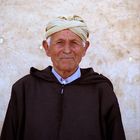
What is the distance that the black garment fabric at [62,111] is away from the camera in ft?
13.4

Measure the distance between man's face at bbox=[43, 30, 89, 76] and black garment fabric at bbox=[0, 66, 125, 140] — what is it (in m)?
0.18

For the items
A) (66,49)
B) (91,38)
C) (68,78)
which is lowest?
(68,78)

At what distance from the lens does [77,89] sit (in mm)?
4223

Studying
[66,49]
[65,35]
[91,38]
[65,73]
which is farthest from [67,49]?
[91,38]

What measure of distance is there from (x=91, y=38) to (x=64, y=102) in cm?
216

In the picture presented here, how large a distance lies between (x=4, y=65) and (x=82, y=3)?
128 cm

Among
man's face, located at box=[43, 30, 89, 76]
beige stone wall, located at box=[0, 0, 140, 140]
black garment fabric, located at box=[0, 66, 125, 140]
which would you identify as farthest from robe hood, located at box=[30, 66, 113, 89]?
beige stone wall, located at box=[0, 0, 140, 140]

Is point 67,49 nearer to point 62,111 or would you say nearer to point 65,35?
point 65,35

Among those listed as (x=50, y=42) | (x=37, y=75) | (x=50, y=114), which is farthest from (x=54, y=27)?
(x=50, y=114)

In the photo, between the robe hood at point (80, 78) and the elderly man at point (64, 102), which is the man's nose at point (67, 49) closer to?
the elderly man at point (64, 102)

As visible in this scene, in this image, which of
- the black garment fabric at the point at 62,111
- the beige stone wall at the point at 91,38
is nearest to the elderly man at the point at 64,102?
the black garment fabric at the point at 62,111

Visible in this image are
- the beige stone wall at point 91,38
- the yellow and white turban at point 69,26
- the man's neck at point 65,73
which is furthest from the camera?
the beige stone wall at point 91,38

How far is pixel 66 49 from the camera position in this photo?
13.4 feet

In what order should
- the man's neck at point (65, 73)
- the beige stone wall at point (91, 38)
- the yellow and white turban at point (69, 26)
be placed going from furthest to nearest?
the beige stone wall at point (91, 38)
the man's neck at point (65, 73)
the yellow and white turban at point (69, 26)
